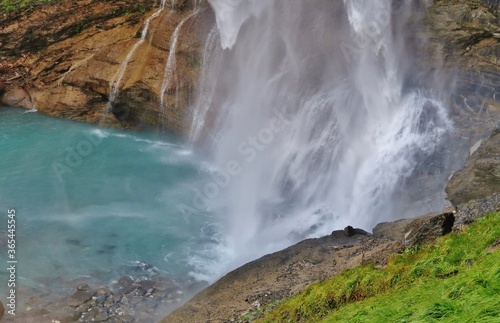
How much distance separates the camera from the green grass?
566 centimetres

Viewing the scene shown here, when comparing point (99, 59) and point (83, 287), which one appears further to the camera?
point (99, 59)

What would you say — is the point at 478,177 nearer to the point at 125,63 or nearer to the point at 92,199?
the point at 92,199

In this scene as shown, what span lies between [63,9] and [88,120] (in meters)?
5.08

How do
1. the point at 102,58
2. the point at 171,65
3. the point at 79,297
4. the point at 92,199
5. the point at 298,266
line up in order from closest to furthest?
the point at 298,266, the point at 79,297, the point at 92,199, the point at 171,65, the point at 102,58

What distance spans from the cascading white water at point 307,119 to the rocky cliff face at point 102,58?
3.96 ft

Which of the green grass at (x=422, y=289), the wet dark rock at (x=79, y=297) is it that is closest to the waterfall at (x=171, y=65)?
the wet dark rock at (x=79, y=297)

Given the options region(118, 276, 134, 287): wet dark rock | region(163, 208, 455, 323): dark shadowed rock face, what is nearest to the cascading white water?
region(163, 208, 455, 323): dark shadowed rock face

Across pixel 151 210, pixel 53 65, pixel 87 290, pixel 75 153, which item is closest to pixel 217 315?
pixel 87 290

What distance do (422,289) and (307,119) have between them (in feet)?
44.4

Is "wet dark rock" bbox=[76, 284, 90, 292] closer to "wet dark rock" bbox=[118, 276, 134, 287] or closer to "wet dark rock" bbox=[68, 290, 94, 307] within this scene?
"wet dark rock" bbox=[68, 290, 94, 307]

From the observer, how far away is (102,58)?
24.1 m

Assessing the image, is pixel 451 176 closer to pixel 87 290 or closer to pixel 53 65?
pixel 87 290

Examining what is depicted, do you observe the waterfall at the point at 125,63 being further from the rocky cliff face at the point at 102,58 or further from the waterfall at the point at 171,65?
the waterfall at the point at 171,65

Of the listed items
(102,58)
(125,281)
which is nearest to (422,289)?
(125,281)
